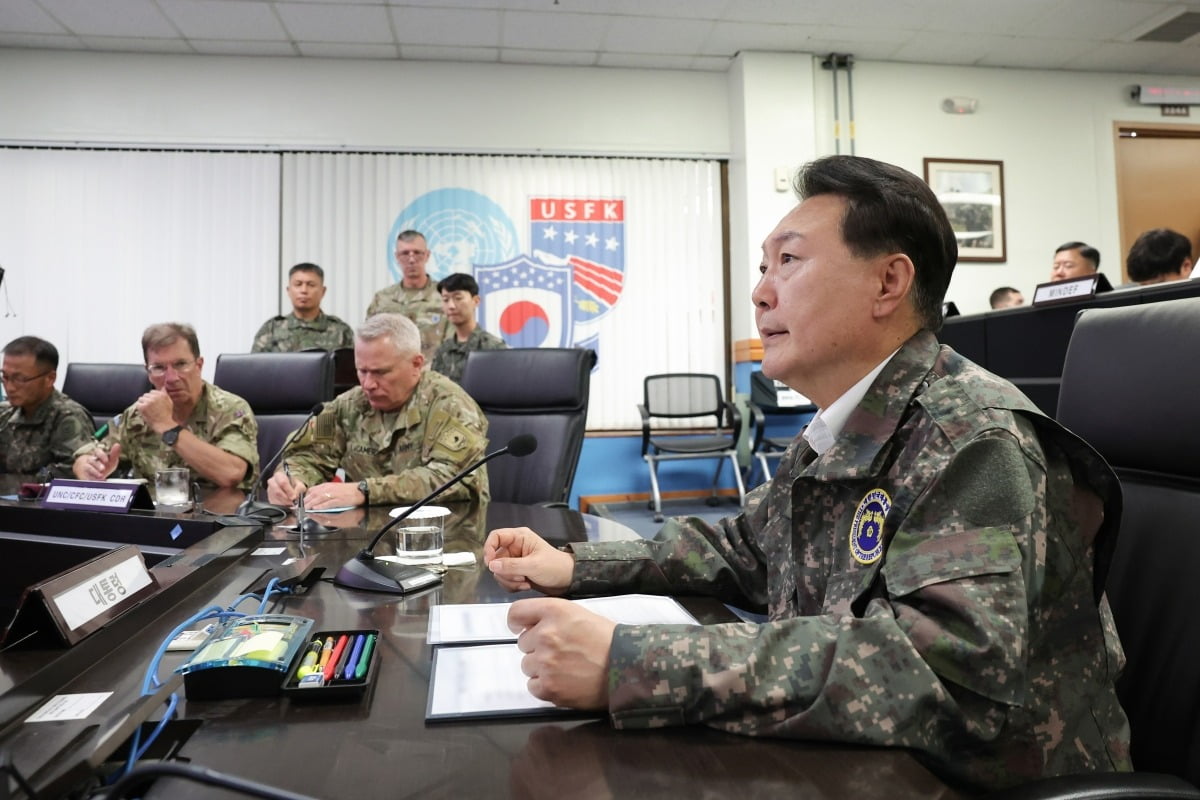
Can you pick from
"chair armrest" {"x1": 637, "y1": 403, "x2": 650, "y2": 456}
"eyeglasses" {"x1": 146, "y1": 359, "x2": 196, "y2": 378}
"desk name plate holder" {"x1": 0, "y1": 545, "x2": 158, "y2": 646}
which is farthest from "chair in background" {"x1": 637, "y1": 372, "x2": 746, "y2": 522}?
"desk name plate holder" {"x1": 0, "y1": 545, "x2": 158, "y2": 646}

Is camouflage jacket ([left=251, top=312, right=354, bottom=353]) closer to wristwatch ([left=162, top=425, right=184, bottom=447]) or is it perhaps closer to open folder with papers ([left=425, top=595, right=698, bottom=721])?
wristwatch ([left=162, top=425, right=184, bottom=447])

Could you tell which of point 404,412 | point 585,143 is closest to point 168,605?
point 404,412

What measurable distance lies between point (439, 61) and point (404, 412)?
12.4ft

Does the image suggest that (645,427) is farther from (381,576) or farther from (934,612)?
(934,612)

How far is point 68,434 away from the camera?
9.56 feet

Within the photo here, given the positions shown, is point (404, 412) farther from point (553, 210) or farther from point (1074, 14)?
point (1074, 14)

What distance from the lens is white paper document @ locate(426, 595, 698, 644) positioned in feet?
2.71

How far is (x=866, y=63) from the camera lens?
5.27m

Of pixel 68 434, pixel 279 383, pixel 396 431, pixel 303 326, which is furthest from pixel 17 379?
pixel 396 431

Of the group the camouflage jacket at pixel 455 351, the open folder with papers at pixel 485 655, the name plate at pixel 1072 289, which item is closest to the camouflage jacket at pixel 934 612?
the open folder with papers at pixel 485 655

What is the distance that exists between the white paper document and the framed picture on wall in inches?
204

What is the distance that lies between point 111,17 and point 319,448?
12.5 ft

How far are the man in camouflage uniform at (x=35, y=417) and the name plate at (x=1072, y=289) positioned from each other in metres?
3.81

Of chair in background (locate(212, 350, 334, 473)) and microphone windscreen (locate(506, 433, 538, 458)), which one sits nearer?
microphone windscreen (locate(506, 433, 538, 458))
